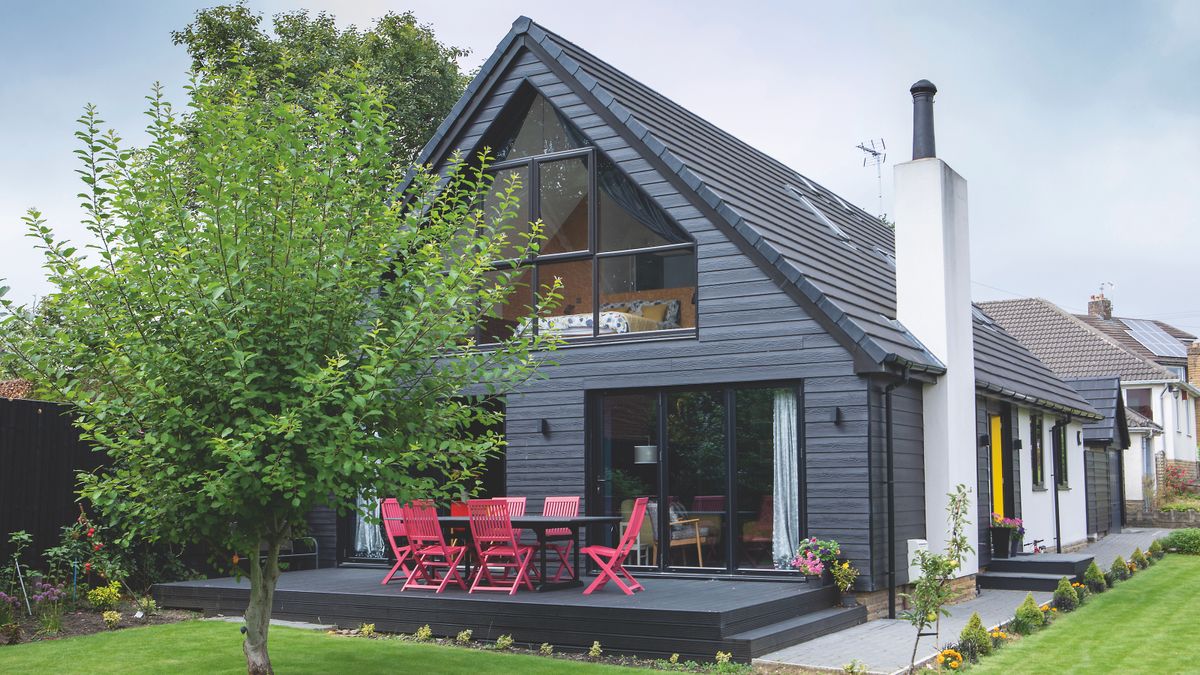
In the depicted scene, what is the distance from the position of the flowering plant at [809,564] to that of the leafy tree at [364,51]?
553 inches

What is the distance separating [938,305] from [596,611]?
549 centimetres

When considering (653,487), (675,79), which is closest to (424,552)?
(653,487)

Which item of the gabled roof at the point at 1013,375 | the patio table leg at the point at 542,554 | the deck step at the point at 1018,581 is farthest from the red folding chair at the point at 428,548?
the gabled roof at the point at 1013,375

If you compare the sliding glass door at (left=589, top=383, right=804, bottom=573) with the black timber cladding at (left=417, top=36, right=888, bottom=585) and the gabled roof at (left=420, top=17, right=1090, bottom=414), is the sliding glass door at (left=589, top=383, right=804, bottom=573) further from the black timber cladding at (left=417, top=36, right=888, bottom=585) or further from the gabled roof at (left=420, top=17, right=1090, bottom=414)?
the gabled roof at (left=420, top=17, right=1090, bottom=414)

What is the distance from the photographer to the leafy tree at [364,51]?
22.0 metres

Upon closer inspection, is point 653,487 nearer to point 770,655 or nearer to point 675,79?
point 770,655

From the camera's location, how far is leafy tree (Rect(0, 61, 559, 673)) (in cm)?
640

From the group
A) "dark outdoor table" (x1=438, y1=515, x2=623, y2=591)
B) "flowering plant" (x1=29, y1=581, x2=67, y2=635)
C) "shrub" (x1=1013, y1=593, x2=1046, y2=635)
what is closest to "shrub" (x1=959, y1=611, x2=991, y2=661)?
"shrub" (x1=1013, y1=593, x2=1046, y2=635)


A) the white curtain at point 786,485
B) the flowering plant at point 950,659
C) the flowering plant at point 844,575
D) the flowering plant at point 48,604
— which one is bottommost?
the flowering plant at point 950,659

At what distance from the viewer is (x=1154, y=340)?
41.1m

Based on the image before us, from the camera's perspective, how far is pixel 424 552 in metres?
10.4

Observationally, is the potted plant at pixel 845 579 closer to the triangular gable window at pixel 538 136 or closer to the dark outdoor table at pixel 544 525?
the dark outdoor table at pixel 544 525

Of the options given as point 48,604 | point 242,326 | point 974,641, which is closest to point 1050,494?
point 974,641

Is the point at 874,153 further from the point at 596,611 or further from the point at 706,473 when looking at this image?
the point at 596,611
